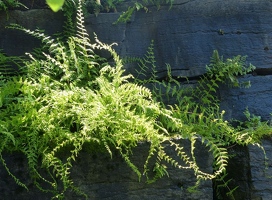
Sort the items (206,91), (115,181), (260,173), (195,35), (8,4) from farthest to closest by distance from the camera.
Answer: (195,35) → (8,4) → (206,91) → (260,173) → (115,181)

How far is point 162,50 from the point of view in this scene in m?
4.93

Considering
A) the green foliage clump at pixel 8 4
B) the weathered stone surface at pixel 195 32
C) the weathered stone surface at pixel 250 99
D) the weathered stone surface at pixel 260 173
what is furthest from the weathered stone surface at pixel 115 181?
the green foliage clump at pixel 8 4

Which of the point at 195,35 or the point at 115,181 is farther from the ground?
the point at 195,35

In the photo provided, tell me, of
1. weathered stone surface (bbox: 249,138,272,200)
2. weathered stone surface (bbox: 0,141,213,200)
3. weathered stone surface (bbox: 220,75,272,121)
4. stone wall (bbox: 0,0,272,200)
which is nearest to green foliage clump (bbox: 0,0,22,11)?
stone wall (bbox: 0,0,272,200)

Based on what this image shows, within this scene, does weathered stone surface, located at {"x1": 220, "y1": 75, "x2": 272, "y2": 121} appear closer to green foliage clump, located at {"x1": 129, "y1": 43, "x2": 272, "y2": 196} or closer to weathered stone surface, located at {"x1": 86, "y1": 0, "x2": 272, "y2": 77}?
green foliage clump, located at {"x1": 129, "y1": 43, "x2": 272, "y2": 196}

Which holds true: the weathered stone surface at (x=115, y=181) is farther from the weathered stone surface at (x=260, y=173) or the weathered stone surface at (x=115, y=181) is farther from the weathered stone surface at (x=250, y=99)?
the weathered stone surface at (x=250, y=99)

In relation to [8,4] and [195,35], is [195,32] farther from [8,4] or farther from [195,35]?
[8,4]

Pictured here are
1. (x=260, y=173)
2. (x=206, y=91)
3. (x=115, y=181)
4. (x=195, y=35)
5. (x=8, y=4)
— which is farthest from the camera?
(x=195, y=35)

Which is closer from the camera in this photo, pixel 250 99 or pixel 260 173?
pixel 260 173

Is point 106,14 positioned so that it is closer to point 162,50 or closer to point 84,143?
point 162,50

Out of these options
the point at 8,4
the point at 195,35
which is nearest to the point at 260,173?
the point at 195,35

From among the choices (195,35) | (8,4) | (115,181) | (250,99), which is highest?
(8,4)

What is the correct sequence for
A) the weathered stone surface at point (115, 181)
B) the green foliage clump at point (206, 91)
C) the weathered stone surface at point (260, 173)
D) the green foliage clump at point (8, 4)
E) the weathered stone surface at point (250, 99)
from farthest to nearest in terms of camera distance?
the green foliage clump at point (8, 4) → the weathered stone surface at point (250, 99) → the green foliage clump at point (206, 91) → the weathered stone surface at point (260, 173) → the weathered stone surface at point (115, 181)

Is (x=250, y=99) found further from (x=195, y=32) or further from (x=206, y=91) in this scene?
(x=195, y=32)
